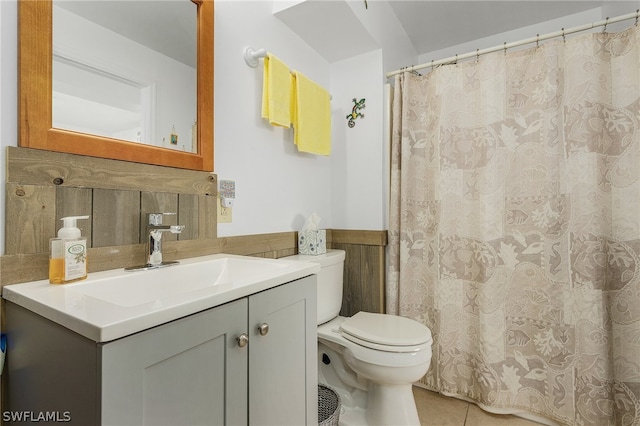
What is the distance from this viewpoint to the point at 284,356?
87 centimetres

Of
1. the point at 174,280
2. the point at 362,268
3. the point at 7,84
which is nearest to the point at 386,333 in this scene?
the point at 362,268

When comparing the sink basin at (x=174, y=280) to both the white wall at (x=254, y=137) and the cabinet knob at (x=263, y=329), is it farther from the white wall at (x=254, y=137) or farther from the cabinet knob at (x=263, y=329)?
the white wall at (x=254, y=137)

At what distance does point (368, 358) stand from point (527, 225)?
1.02 m

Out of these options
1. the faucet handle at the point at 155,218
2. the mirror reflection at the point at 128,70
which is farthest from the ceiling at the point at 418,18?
the faucet handle at the point at 155,218

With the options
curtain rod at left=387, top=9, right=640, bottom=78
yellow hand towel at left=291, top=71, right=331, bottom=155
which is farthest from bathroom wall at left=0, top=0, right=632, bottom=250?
curtain rod at left=387, top=9, right=640, bottom=78

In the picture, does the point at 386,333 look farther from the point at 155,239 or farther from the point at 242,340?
the point at 155,239

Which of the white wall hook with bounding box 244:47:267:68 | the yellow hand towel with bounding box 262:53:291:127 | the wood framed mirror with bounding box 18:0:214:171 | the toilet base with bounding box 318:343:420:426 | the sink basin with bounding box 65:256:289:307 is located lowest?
the toilet base with bounding box 318:343:420:426

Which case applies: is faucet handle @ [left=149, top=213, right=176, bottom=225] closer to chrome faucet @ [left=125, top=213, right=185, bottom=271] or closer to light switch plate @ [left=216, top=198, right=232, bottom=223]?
chrome faucet @ [left=125, top=213, right=185, bottom=271]

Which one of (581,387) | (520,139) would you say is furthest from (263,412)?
(520,139)

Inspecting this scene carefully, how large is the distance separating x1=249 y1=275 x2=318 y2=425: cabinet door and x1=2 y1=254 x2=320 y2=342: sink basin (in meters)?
0.05

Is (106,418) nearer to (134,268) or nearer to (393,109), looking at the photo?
(134,268)

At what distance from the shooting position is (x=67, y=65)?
0.88m

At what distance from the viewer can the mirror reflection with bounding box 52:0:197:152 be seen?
0.89 metres

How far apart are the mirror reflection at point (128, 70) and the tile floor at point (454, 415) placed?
5.59 feet
